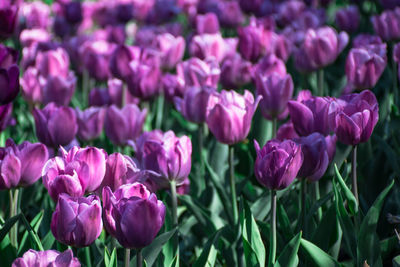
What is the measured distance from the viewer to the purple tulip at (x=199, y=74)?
245 centimetres

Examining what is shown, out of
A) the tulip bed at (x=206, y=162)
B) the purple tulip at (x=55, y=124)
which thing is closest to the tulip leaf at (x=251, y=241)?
the tulip bed at (x=206, y=162)

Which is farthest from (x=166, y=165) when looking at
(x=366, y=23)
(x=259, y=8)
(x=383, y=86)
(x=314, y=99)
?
(x=366, y=23)

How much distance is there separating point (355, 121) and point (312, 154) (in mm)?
141

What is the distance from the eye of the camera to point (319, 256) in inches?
60.3

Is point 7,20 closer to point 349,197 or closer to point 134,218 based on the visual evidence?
point 134,218

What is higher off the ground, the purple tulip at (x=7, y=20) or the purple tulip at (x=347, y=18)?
the purple tulip at (x=7, y=20)

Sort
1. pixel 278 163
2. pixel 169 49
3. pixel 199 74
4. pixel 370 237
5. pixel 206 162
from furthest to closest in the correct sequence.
Answer: 1. pixel 169 49
2. pixel 199 74
3. pixel 206 162
4. pixel 370 237
5. pixel 278 163

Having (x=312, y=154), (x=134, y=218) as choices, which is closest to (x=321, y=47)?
(x=312, y=154)

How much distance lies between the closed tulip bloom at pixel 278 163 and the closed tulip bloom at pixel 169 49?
1.82m

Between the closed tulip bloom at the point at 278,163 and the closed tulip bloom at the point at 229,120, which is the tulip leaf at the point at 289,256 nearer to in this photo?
the closed tulip bloom at the point at 278,163

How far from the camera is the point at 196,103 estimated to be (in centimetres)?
222

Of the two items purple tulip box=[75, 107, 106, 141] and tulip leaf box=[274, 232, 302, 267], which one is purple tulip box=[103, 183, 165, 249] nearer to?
tulip leaf box=[274, 232, 302, 267]

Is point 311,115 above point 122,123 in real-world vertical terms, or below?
above

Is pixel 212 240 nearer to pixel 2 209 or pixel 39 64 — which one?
pixel 2 209
